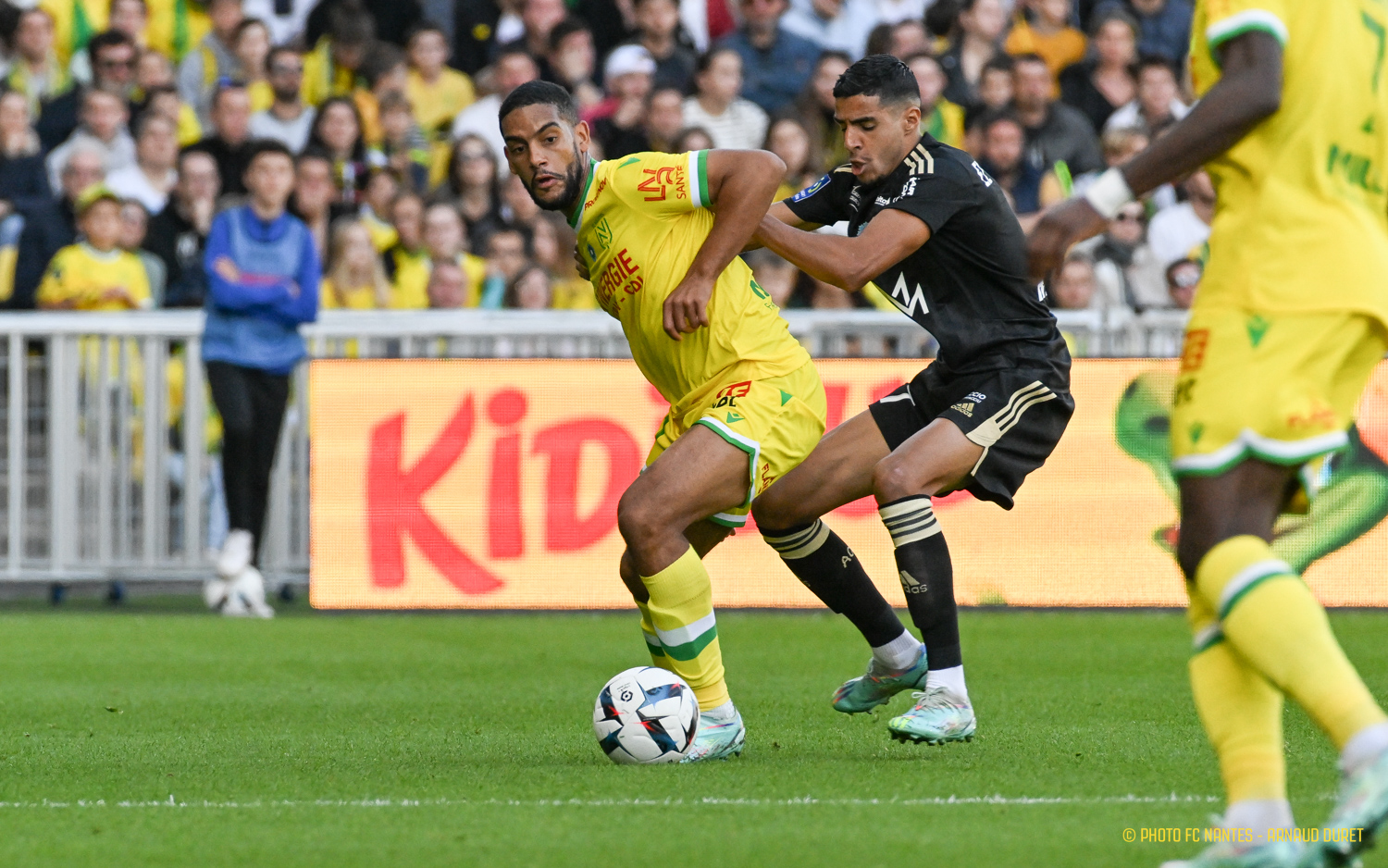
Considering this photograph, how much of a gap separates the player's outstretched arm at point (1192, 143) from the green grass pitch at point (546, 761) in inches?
53.8

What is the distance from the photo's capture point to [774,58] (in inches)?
578

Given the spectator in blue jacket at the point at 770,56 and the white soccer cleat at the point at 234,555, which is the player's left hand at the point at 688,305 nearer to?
the white soccer cleat at the point at 234,555

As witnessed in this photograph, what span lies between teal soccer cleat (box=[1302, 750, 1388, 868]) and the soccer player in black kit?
2.64 metres

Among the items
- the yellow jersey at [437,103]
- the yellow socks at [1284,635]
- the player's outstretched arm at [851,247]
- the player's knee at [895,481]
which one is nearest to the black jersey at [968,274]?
the player's outstretched arm at [851,247]

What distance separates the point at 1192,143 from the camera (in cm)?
388

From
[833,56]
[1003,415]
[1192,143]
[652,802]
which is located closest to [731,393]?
[1003,415]

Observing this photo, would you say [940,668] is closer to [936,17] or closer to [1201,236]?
[1201,236]

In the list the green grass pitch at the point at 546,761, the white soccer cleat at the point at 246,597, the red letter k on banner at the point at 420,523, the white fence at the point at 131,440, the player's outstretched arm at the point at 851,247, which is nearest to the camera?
the green grass pitch at the point at 546,761

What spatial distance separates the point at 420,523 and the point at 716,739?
5.66 m

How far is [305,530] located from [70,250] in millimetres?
2524

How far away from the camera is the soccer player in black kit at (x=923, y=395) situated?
632 cm

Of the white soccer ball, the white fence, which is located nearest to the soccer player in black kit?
the white soccer ball

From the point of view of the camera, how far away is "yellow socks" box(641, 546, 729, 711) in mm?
5938

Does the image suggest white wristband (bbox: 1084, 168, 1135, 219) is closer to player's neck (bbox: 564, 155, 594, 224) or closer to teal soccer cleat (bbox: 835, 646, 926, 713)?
player's neck (bbox: 564, 155, 594, 224)
